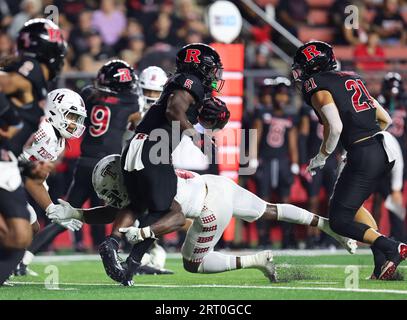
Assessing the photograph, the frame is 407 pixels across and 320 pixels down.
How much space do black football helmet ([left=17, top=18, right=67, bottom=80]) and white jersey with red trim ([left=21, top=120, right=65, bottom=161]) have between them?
5.29 ft

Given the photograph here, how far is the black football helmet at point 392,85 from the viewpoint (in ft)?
43.4

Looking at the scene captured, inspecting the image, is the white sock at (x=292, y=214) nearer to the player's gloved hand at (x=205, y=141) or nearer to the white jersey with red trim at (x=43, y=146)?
the player's gloved hand at (x=205, y=141)

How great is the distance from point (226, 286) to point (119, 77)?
3144mm

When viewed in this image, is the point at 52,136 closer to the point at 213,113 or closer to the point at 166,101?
the point at 166,101

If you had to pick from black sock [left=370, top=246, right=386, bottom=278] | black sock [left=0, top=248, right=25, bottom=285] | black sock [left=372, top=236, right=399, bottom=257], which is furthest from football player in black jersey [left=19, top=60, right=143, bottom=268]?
black sock [left=0, top=248, right=25, bottom=285]

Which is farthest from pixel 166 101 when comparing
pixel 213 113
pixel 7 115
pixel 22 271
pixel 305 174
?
pixel 305 174

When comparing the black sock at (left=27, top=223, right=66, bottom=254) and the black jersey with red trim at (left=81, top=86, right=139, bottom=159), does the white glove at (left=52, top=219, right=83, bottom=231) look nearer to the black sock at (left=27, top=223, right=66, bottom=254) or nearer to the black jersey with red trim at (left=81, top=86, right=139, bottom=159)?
the black sock at (left=27, top=223, right=66, bottom=254)

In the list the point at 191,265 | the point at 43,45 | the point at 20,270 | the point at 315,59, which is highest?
the point at 43,45

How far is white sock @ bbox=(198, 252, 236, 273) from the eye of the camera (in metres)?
8.30

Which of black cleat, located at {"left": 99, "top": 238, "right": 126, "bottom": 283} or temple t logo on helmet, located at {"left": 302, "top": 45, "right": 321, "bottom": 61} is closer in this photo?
black cleat, located at {"left": 99, "top": 238, "right": 126, "bottom": 283}

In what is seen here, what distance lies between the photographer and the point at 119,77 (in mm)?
10703

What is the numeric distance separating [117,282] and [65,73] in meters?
6.33

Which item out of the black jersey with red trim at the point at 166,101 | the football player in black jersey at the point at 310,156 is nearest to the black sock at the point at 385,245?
the black jersey with red trim at the point at 166,101
